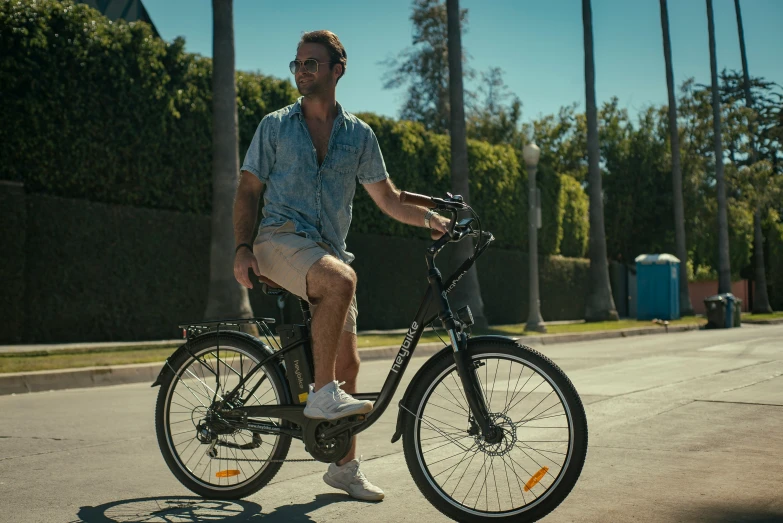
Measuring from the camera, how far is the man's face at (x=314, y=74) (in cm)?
442

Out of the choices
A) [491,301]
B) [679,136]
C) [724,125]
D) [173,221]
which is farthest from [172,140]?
[724,125]

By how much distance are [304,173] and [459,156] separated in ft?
54.0

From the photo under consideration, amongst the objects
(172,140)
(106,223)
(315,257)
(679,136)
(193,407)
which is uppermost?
(679,136)

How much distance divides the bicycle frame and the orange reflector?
0.89ft

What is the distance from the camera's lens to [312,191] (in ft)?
14.5


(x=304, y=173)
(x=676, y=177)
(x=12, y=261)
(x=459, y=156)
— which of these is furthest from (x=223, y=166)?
(x=676, y=177)

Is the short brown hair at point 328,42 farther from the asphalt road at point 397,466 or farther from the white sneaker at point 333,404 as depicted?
the asphalt road at point 397,466

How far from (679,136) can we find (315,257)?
120ft

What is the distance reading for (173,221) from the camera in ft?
57.1

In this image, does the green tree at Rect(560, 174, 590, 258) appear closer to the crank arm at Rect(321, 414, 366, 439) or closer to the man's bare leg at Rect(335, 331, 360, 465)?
Answer: the man's bare leg at Rect(335, 331, 360, 465)

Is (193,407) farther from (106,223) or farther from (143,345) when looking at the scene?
(106,223)

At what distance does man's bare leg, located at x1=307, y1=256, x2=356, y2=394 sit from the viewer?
407 centimetres

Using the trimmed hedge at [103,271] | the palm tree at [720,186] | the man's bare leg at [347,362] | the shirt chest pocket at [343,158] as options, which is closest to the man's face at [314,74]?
the shirt chest pocket at [343,158]

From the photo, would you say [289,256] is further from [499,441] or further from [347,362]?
[499,441]
